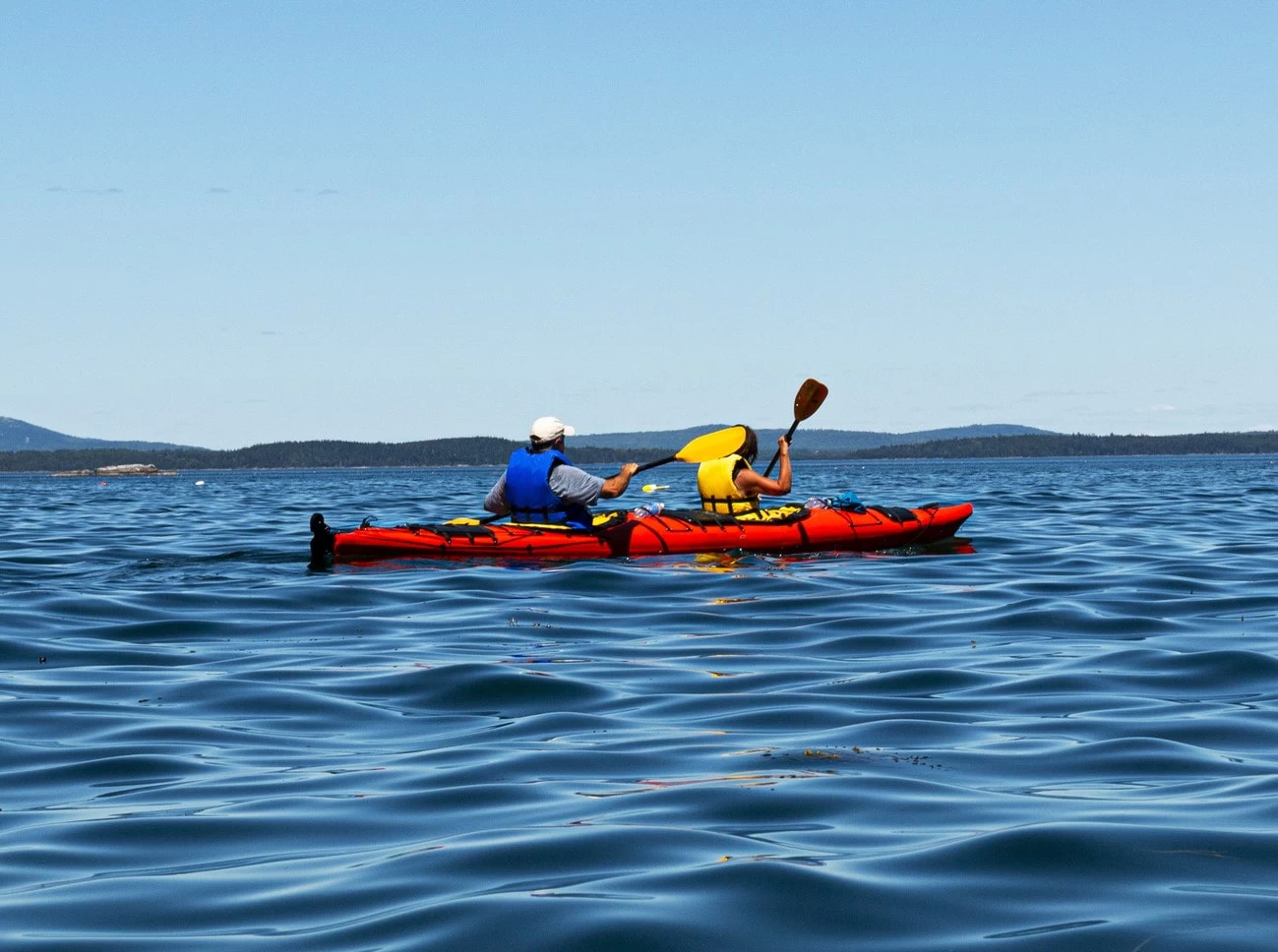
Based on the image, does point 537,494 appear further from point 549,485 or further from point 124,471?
point 124,471

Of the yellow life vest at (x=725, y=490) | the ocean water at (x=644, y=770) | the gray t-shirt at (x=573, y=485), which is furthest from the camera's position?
the yellow life vest at (x=725, y=490)

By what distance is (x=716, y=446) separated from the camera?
17031 mm

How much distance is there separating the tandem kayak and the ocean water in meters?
2.25

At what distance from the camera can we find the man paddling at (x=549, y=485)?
1549 cm

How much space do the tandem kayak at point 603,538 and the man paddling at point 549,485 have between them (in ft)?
0.85

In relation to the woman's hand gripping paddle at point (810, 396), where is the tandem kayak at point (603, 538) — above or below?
below

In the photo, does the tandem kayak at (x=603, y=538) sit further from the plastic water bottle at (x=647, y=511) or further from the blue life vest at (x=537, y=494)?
the blue life vest at (x=537, y=494)

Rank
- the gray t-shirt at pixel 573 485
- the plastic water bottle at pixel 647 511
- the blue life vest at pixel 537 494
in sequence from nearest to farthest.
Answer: the gray t-shirt at pixel 573 485 < the blue life vest at pixel 537 494 < the plastic water bottle at pixel 647 511

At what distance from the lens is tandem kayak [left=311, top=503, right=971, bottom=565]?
15.5 metres

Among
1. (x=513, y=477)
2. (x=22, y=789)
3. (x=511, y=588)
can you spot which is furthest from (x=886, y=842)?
(x=513, y=477)

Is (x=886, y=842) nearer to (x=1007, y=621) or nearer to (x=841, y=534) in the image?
(x=1007, y=621)

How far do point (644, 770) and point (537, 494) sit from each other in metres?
9.95

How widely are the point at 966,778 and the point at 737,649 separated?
400 centimetres

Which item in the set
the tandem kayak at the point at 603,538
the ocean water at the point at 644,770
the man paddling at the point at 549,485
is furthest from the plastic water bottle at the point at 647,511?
the ocean water at the point at 644,770
